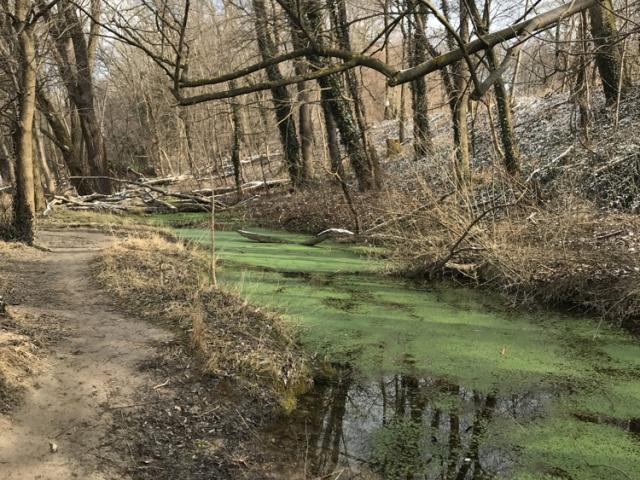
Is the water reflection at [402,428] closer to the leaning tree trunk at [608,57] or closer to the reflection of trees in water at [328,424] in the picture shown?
the reflection of trees in water at [328,424]

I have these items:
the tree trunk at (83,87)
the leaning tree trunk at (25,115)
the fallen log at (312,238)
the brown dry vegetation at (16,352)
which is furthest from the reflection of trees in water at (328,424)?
the tree trunk at (83,87)

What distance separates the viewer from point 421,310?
6.81 m

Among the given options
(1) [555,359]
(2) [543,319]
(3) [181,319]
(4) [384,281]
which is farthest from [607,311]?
(3) [181,319]

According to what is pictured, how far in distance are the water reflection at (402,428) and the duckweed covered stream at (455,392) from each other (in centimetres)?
1

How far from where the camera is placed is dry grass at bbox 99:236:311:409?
4715mm

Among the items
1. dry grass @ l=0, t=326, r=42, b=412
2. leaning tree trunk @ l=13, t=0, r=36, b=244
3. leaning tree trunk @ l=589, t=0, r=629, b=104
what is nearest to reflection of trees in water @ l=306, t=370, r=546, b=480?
dry grass @ l=0, t=326, r=42, b=412

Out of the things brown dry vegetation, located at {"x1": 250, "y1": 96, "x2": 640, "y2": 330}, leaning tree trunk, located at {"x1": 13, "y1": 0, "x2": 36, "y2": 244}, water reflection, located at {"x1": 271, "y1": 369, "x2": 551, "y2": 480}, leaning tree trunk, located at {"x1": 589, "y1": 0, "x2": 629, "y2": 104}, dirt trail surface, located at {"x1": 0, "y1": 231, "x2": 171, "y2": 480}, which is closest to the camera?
dirt trail surface, located at {"x1": 0, "y1": 231, "x2": 171, "y2": 480}

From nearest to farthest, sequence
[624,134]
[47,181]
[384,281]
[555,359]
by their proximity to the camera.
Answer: [555,359] → [384,281] → [624,134] → [47,181]

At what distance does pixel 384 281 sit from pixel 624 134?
4.97 metres

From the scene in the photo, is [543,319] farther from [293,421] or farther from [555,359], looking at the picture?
[293,421]

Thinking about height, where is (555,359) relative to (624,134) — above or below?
below

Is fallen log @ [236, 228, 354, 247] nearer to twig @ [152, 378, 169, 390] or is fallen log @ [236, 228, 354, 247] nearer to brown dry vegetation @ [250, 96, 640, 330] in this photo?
brown dry vegetation @ [250, 96, 640, 330]

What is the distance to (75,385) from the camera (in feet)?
13.7

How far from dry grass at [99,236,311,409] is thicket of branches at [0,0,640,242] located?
1333mm
